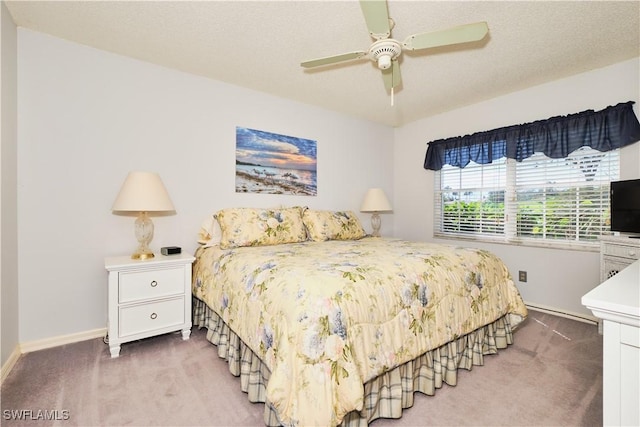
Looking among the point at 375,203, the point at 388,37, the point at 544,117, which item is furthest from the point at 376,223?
the point at 388,37

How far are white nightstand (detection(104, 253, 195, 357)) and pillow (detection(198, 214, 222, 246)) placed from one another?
397mm

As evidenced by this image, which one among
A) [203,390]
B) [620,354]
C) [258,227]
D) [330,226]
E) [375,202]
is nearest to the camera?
[620,354]

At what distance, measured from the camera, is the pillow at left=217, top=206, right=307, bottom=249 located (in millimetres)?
2596

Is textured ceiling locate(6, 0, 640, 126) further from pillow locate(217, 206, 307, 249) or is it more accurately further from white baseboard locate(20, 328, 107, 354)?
white baseboard locate(20, 328, 107, 354)

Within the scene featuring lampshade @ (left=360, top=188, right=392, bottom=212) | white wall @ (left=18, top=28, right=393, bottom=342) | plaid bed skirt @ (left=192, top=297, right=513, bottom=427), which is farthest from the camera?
lampshade @ (left=360, top=188, right=392, bottom=212)

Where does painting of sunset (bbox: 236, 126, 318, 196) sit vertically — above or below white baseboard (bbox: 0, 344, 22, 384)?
above

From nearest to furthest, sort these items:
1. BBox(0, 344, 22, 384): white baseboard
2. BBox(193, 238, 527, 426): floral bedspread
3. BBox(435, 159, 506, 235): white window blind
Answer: BBox(193, 238, 527, 426): floral bedspread, BBox(0, 344, 22, 384): white baseboard, BBox(435, 159, 506, 235): white window blind

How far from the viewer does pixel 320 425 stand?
112 centimetres

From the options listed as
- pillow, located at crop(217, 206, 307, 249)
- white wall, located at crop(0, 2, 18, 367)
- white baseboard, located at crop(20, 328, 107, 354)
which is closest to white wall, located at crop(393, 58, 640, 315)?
pillow, located at crop(217, 206, 307, 249)

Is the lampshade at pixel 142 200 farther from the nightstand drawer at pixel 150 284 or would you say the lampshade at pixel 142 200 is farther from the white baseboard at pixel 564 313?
the white baseboard at pixel 564 313

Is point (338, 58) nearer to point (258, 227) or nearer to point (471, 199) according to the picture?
point (258, 227)

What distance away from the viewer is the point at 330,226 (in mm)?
3143

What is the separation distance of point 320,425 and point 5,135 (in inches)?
98.5

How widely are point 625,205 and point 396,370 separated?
247 centimetres
